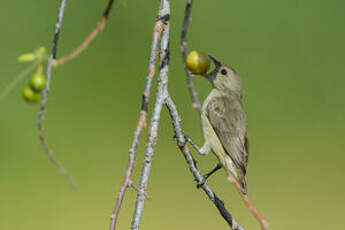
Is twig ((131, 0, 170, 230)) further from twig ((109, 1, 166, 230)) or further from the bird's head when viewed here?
the bird's head

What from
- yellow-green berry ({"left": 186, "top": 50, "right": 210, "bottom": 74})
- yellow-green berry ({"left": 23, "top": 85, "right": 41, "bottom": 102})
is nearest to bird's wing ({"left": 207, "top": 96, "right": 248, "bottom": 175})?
yellow-green berry ({"left": 186, "top": 50, "right": 210, "bottom": 74})

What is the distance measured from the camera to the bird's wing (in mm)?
2096

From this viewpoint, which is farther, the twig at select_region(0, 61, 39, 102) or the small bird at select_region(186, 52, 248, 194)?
the small bird at select_region(186, 52, 248, 194)

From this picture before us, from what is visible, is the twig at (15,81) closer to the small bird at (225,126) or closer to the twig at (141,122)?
the twig at (141,122)

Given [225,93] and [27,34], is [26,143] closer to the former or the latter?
[27,34]

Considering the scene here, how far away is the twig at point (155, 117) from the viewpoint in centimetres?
115

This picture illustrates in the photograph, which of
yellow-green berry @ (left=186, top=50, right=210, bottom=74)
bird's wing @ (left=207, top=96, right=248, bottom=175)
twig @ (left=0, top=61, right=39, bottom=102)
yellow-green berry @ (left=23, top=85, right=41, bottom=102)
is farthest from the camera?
bird's wing @ (left=207, top=96, right=248, bottom=175)

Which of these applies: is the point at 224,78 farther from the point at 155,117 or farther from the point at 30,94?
the point at 30,94

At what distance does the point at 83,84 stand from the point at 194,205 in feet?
2.48

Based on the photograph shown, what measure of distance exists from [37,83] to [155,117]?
252mm

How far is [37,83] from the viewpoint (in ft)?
3.66

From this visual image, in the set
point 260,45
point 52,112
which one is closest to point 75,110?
point 52,112

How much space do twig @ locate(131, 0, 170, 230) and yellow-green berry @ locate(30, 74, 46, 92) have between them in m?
0.23

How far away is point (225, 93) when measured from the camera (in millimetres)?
2264
